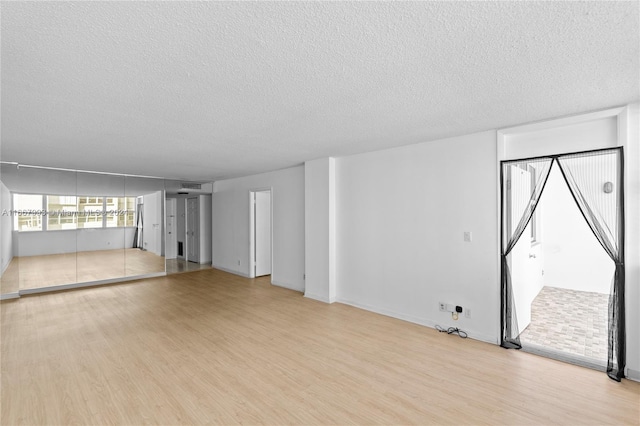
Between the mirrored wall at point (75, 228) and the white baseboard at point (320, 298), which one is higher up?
the mirrored wall at point (75, 228)

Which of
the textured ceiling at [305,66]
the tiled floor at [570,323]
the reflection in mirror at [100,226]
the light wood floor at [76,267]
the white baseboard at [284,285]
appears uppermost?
the textured ceiling at [305,66]

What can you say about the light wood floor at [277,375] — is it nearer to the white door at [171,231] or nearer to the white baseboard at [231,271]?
the white baseboard at [231,271]

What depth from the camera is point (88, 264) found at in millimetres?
6902

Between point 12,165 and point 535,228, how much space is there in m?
9.46

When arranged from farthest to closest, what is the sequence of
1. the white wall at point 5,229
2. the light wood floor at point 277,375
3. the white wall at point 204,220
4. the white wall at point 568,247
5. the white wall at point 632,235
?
the white wall at point 204,220 < the white wall at point 5,229 < the white wall at point 568,247 < the white wall at point 632,235 < the light wood floor at point 277,375

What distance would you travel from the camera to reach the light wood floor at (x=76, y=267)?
238 inches

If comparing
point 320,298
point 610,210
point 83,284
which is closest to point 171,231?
point 83,284

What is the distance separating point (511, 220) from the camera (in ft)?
12.0

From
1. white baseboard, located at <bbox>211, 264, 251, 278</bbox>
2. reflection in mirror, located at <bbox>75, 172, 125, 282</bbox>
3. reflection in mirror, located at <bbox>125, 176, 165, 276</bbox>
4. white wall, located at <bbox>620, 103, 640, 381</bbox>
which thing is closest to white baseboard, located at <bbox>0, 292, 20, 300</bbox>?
reflection in mirror, located at <bbox>75, 172, 125, 282</bbox>

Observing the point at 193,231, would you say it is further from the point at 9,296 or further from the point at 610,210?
the point at 610,210

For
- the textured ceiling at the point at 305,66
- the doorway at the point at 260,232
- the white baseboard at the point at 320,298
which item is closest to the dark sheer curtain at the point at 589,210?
the textured ceiling at the point at 305,66

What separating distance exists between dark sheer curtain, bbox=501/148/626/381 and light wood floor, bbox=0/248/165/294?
304 inches

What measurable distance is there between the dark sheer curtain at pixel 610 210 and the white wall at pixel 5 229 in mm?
8879

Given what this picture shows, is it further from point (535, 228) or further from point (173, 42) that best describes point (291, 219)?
point (173, 42)
